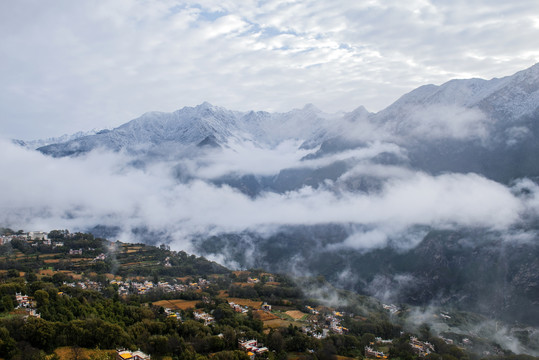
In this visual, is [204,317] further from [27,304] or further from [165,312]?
[27,304]

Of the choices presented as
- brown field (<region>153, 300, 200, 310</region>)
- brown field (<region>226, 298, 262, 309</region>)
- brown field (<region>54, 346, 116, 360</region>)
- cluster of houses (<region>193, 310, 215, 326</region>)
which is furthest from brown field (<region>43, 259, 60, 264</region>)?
brown field (<region>54, 346, 116, 360</region>)

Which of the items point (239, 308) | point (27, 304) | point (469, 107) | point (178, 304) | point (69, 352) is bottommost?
point (239, 308)

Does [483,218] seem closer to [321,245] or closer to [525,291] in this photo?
[525,291]

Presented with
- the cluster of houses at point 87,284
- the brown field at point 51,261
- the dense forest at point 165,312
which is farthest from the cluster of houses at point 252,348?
the brown field at point 51,261

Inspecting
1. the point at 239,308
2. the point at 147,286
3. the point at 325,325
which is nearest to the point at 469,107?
the point at 325,325

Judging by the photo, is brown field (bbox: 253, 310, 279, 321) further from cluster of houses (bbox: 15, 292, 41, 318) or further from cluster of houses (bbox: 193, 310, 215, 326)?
cluster of houses (bbox: 15, 292, 41, 318)
